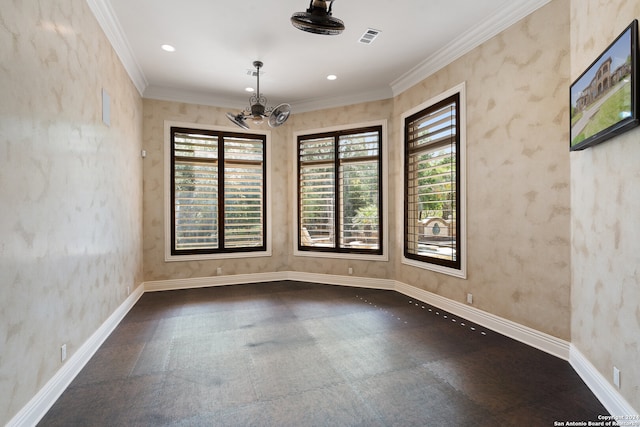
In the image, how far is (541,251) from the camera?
3.12 m

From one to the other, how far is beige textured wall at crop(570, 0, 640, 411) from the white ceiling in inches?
39.8

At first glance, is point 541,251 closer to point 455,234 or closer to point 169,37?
point 455,234

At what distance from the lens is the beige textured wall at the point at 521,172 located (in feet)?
9.75

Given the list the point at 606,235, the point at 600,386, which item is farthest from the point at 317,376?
the point at 606,235

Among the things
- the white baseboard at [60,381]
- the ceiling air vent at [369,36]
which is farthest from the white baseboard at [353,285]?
the ceiling air vent at [369,36]

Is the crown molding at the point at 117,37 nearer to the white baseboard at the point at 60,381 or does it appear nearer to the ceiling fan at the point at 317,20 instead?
the ceiling fan at the point at 317,20

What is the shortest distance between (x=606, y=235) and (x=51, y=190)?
392 centimetres

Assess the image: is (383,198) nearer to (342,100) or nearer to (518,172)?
(342,100)

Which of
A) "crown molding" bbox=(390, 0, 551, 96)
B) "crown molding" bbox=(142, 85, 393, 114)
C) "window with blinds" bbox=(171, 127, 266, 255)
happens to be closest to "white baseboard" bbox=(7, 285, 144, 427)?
"window with blinds" bbox=(171, 127, 266, 255)

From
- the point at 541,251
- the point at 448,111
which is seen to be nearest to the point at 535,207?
the point at 541,251

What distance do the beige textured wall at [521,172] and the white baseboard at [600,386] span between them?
0.90 feet

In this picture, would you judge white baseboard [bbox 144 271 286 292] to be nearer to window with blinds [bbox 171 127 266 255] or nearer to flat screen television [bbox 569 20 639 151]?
window with blinds [bbox 171 127 266 255]

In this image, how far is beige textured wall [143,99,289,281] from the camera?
5.42 meters

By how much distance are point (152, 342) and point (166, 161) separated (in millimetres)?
3211
